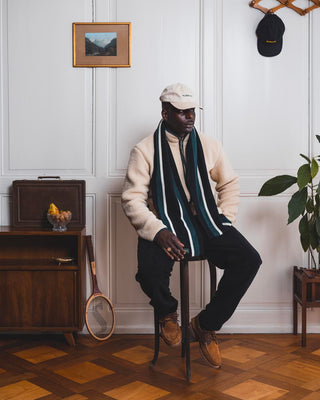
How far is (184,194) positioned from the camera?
2.83m

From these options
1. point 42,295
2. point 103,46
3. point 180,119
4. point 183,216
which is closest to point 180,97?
point 180,119

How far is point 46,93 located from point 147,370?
1.79 m

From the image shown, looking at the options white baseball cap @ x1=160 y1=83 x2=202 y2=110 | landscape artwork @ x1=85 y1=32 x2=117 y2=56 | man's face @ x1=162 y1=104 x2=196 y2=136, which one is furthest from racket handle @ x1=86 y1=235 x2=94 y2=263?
landscape artwork @ x1=85 y1=32 x2=117 y2=56

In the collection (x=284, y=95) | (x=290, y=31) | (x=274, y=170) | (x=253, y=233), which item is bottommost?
(x=253, y=233)

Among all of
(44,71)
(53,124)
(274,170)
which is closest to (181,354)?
(274,170)

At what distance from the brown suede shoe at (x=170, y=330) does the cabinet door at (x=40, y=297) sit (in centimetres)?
67

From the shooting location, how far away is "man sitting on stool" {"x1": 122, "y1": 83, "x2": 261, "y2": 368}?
2643 mm

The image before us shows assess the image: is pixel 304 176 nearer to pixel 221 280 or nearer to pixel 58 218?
pixel 221 280

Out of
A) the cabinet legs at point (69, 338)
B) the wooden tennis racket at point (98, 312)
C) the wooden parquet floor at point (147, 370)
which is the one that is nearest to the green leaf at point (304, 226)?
the wooden parquet floor at point (147, 370)

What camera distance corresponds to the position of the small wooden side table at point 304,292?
314cm

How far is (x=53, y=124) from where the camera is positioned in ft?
11.3

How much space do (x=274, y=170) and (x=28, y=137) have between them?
156 centimetres

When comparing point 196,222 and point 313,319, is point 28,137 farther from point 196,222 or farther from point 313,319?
point 313,319

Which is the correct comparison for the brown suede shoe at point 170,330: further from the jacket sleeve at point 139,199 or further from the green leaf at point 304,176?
the green leaf at point 304,176
